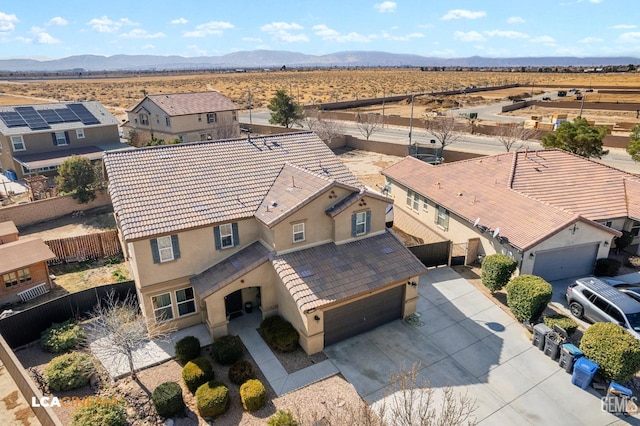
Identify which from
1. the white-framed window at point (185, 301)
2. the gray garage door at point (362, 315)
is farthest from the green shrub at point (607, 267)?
the white-framed window at point (185, 301)

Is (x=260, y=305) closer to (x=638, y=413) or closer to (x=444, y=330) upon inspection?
(x=444, y=330)

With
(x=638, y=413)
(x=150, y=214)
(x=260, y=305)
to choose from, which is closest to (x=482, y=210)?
(x=638, y=413)

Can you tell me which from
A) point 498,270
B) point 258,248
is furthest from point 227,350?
point 498,270

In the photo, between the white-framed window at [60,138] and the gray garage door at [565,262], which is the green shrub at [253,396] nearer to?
the gray garage door at [565,262]

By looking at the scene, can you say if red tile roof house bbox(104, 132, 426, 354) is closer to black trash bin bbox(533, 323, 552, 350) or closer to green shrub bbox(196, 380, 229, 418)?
green shrub bbox(196, 380, 229, 418)

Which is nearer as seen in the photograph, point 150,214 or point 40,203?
point 150,214

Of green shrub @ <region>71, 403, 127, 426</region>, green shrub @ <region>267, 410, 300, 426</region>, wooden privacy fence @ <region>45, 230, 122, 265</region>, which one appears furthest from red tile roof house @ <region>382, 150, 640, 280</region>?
wooden privacy fence @ <region>45, 230, 122, 265</region>

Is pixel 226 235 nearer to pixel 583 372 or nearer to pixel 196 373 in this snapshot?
pixel 196 373
